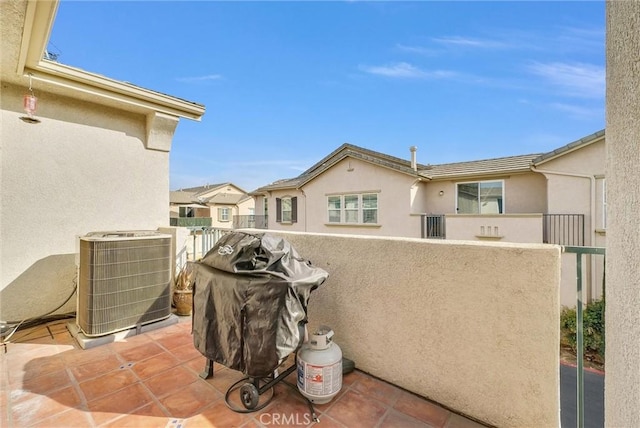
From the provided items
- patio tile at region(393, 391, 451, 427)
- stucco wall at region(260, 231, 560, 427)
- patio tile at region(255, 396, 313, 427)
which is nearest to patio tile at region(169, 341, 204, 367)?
patio tile at region(255, 396, 313, 427)

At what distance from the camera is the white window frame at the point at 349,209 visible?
12434mm

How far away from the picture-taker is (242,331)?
1808mm

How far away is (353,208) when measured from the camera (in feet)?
42.2

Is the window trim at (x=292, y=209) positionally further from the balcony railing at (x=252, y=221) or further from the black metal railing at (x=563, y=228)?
the black metal railing at (x=563, y=228)

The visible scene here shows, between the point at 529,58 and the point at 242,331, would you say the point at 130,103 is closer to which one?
the point at 242,331

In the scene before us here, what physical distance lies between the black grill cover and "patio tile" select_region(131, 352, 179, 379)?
72 cm

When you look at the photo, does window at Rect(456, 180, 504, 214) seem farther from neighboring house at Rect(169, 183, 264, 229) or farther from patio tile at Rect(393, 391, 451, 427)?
neighboring house at Rect(169, 183, 264, 229)

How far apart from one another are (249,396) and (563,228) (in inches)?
423

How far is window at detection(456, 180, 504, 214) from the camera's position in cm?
1037

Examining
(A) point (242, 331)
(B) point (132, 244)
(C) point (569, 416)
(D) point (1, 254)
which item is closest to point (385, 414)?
(A) point (242, 331)

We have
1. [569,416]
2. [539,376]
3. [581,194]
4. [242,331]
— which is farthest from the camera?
[581,194]

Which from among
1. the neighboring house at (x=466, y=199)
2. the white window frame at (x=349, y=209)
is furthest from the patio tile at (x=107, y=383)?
the white window frame at (x=349, y=209)

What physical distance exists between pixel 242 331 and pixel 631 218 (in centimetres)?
203

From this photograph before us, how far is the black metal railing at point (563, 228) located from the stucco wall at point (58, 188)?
439 inches
